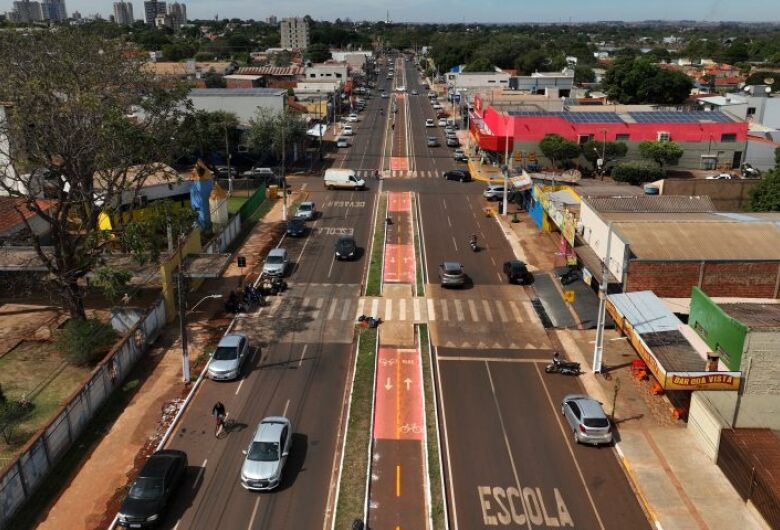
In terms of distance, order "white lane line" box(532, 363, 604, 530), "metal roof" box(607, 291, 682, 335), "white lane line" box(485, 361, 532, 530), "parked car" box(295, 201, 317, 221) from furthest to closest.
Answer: "parked car" box(295, 201, 317, 221), "metal roof" box(607, 291, 682, 335), "white lane line" box(485, 361, 532, 530), "white lane line" box(532, 363, 604, 530)

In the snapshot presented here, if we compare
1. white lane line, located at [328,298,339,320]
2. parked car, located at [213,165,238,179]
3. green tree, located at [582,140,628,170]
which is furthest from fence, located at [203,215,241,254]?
green tree, located at [582,140,628,170]

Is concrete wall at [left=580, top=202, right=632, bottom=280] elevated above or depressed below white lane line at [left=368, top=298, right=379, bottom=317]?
above

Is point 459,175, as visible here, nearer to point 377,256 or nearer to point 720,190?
point 720,190

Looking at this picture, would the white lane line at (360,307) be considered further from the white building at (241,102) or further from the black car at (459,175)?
the white building at (241,102)

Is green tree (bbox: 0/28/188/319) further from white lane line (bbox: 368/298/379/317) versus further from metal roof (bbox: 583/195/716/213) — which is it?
metal roof (bbox: 583/195/716/213)

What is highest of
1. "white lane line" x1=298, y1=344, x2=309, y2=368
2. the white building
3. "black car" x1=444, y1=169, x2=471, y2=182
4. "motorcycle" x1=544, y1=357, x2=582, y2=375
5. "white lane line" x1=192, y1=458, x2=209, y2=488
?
the white building

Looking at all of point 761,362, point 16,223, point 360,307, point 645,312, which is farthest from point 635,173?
point 16,223

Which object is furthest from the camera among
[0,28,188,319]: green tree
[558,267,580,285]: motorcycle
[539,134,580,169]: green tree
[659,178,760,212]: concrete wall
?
[539,134,580,169]: green tree
